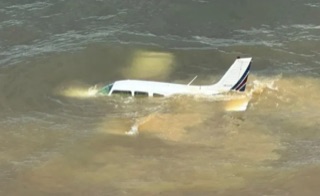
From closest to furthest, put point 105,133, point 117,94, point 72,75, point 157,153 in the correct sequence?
point 157,153, point 105,133, point 117,94, point 72,75

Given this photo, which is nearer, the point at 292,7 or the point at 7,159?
the point at 7,159

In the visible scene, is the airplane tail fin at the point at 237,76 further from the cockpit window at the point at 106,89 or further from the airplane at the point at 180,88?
the cockpit window at the point at 106,89

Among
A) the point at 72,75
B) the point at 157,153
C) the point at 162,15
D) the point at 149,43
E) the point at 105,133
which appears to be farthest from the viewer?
the point at 162,15

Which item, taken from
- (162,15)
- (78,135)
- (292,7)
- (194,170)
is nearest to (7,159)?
(78,135)

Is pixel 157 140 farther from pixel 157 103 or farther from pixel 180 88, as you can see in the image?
pixel 180 88

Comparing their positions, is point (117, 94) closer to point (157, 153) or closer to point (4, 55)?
point (157, 153)

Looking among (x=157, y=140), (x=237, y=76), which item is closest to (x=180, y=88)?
(x=237, y=76)
